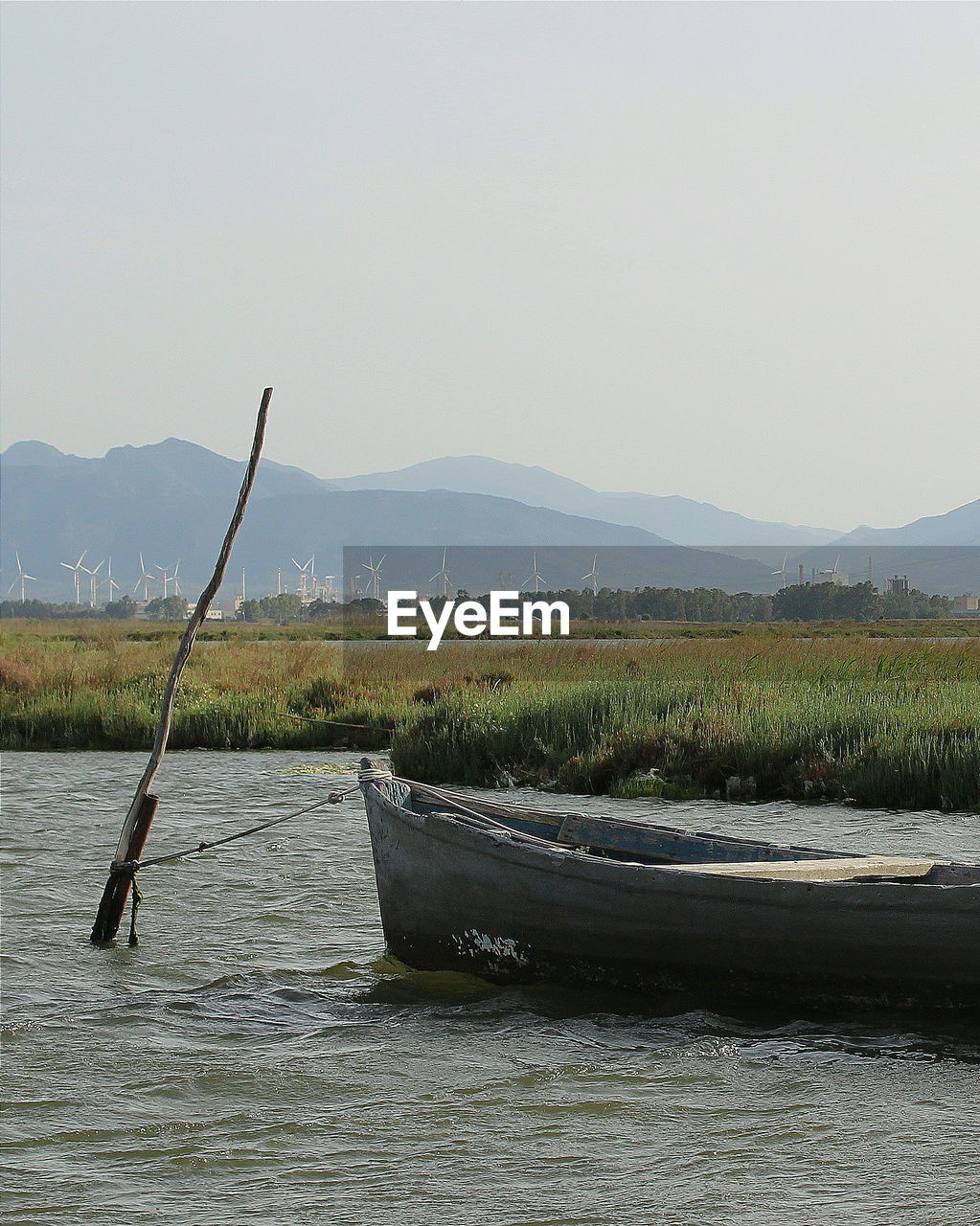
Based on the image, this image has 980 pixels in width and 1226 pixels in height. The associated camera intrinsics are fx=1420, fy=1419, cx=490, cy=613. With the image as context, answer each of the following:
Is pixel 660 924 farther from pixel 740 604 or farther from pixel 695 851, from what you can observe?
pixel 740 604

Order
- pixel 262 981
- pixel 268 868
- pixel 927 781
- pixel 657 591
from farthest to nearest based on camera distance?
pixel 657 591 → pixel 927 781 → pixel 268 868 → pixel 262 981

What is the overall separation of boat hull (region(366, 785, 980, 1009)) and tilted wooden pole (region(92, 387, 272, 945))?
181 cm

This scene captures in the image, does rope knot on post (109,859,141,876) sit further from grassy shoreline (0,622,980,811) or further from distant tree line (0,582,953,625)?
distant tree line (0,582,953,625)

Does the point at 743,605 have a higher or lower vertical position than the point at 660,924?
higher

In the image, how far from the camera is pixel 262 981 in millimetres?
9727

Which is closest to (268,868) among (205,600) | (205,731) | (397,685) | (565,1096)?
(205,600)

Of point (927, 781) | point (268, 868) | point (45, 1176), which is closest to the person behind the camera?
point (45, 1176)

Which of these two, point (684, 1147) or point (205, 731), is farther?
point (205, 731)

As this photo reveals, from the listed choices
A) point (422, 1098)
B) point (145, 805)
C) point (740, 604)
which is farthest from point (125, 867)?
point (740, 604)

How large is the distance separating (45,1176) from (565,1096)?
260cm

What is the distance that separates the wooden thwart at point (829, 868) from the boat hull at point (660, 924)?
430 mm

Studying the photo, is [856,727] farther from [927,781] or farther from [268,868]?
[268,868]

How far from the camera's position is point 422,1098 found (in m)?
7.46

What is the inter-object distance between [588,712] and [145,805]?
1095cm
